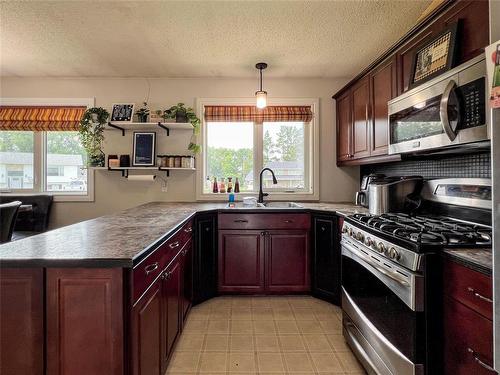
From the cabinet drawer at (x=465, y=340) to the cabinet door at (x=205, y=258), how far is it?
189 centimetres

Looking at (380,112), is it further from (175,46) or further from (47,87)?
(47,87)

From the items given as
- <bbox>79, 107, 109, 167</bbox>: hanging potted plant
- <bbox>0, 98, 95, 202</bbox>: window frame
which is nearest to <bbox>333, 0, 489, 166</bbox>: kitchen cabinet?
<bbox>79, 107, 109, 167</bbox>: hanging potted plant

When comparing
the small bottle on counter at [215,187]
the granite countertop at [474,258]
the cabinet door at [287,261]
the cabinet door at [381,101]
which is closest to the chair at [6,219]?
the small bottle on counter at [215,187]

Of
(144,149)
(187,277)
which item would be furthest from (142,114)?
(187,277)

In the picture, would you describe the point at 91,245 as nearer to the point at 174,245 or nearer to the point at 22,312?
the point at 22,312

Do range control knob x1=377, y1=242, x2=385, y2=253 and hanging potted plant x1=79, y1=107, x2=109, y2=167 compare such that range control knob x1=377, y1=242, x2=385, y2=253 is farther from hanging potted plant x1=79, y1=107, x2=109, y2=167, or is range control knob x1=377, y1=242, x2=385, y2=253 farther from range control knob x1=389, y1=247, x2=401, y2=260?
hanging potted plant x1=79, y1=107, x2=109, y2=167

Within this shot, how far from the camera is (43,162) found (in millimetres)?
3418

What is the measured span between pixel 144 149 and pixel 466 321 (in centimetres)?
326

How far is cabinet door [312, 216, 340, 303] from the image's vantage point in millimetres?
2529

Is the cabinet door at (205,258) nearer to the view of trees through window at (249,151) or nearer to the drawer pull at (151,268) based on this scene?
the view of trees through window at (249,151)

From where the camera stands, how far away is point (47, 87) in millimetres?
3367

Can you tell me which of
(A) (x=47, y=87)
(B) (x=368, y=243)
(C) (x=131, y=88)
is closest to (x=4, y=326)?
(B) (x=368, y=243)

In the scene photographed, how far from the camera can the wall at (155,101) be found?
337cm

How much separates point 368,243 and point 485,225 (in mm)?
654
